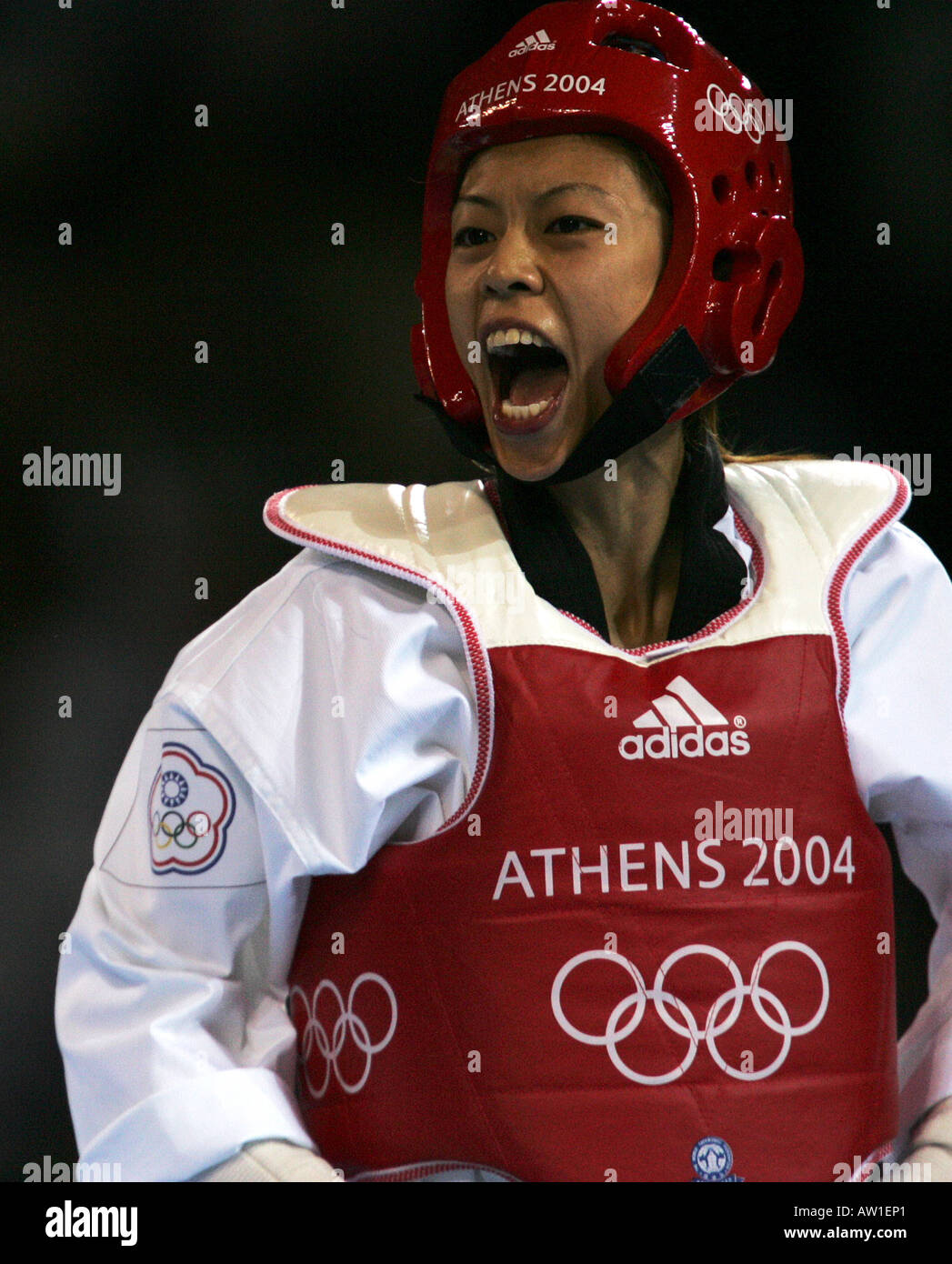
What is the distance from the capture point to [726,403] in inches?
90.0

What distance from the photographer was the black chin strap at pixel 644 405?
1493 millimetres

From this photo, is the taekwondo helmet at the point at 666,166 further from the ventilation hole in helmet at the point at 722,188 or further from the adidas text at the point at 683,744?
the adidas text at the point at 683,744

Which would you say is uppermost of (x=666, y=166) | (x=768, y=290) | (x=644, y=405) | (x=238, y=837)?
(x=666, y=166)

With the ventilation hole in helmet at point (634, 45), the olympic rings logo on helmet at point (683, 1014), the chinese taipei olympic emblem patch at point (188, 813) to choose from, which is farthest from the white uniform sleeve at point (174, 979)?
the ventilation hole in helmet at point (634, 45)

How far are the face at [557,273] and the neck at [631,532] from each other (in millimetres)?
99

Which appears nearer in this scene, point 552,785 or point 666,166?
point 552,785

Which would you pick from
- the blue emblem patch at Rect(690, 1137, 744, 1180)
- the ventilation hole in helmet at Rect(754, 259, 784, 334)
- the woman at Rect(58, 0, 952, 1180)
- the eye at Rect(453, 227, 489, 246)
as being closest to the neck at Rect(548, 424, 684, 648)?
the woman at Rect(58, 0, 952, 1180)

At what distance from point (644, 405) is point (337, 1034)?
637 millimetres

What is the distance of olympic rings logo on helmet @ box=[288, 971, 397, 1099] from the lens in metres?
1.42

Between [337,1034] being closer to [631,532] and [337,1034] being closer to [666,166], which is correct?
[631,532]

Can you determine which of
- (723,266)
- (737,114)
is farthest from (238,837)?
(737,114)

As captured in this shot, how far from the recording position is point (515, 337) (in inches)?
59.6

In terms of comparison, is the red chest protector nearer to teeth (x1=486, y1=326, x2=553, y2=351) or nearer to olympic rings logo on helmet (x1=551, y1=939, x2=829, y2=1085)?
olympic rings logo on helmet (x1=551, y1=939, x2=829, y2=1085)

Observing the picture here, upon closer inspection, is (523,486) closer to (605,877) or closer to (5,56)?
(605,877)
